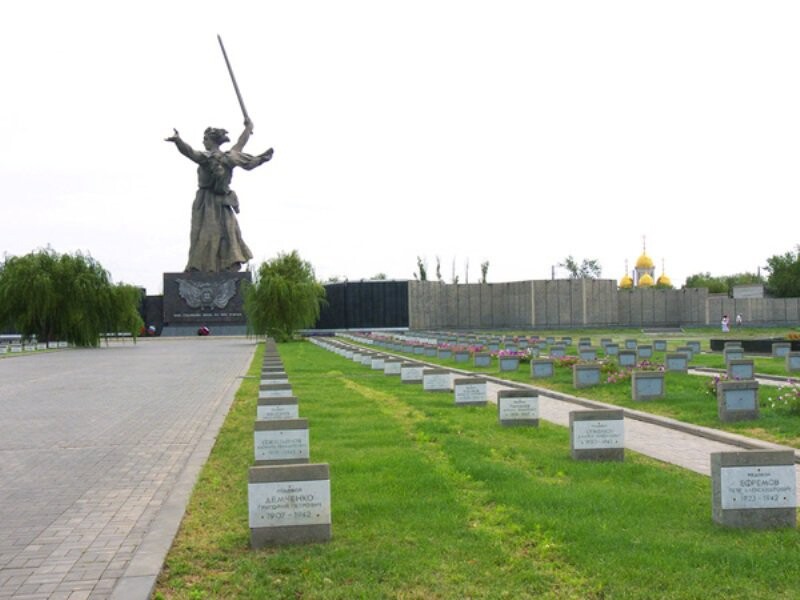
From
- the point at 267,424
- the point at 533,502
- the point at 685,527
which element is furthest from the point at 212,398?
the point at 685,527

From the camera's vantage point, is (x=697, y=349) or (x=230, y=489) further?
(x=697, y=349)

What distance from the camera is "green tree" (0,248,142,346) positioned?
147 feet

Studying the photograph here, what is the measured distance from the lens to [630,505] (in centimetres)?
691

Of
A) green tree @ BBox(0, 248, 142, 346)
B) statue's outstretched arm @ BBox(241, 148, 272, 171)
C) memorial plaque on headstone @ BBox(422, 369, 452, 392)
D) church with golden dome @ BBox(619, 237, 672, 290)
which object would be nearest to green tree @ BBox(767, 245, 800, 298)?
church with golden dome @ BBox(619, 237, 672, 290)

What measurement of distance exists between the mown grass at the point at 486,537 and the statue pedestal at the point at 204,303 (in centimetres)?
5414

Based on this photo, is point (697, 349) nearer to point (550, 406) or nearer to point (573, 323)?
point (550, 406)

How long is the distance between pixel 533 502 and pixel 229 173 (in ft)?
207

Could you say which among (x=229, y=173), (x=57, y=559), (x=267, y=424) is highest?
(x=229, y=173)

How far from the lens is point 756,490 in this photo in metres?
6.25

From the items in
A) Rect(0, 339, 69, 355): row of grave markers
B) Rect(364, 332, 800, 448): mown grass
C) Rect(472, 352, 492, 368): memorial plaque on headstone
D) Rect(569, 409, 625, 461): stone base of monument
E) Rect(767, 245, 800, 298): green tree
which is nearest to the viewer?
Rect(569, 409, 625, 461): stone base of monument

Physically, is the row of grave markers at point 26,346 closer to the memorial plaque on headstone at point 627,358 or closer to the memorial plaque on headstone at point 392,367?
the memorial plaque on headstone at point 392,367

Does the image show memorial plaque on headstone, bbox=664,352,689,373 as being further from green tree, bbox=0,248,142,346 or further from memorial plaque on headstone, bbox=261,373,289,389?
green tree, bbox=0,248,142,346

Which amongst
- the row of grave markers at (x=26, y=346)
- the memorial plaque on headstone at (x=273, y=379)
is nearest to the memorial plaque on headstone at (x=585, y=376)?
the memorial plaque on headstone at (x=273, y=379)

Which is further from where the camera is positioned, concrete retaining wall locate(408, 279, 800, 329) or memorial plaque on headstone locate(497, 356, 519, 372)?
concrete retaining wall locate(408, 279, 800, 329)
